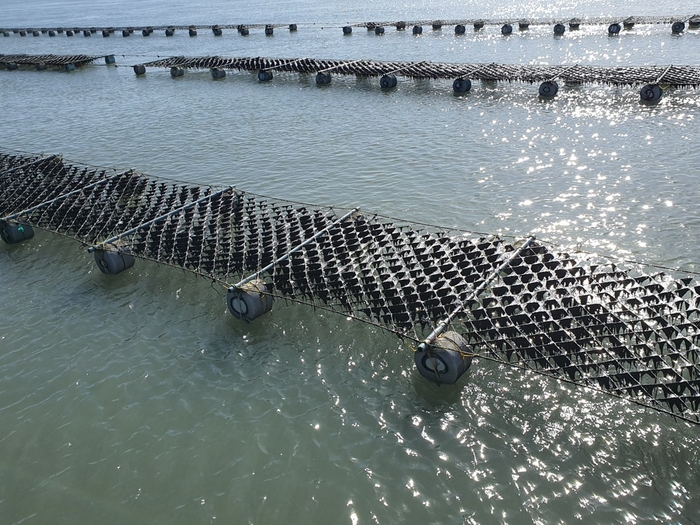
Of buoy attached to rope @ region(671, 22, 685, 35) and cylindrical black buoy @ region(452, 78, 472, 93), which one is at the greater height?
buoy attached to rope @ region(671, 22, 685, 35)

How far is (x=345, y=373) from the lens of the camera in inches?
857

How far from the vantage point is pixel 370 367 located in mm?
21922

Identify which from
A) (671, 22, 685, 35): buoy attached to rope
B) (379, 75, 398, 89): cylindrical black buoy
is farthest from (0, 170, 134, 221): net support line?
(671, 22, 685, 35): buoy attached to rope

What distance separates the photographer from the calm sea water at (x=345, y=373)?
16.9 m

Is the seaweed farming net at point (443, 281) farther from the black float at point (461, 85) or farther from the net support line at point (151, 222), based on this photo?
the black float at point (461, 85)

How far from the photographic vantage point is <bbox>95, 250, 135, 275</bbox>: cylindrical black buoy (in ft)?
96.3

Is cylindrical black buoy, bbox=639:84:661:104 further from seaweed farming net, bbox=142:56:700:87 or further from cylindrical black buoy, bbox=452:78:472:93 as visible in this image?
cylindrical black buoy, bbox=452:78:472:93

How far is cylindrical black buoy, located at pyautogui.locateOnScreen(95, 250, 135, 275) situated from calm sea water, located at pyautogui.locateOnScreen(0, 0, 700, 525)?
834 millimetres

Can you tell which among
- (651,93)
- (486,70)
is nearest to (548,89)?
(651,93)

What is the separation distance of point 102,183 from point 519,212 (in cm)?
3139

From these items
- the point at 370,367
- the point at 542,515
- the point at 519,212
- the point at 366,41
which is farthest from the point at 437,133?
the point at 366,41

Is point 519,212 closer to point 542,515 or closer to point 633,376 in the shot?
point 633,376

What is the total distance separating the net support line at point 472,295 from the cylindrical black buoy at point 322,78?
53976 mm

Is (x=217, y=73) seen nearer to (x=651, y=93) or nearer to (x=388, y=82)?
(x=388, y=82)
